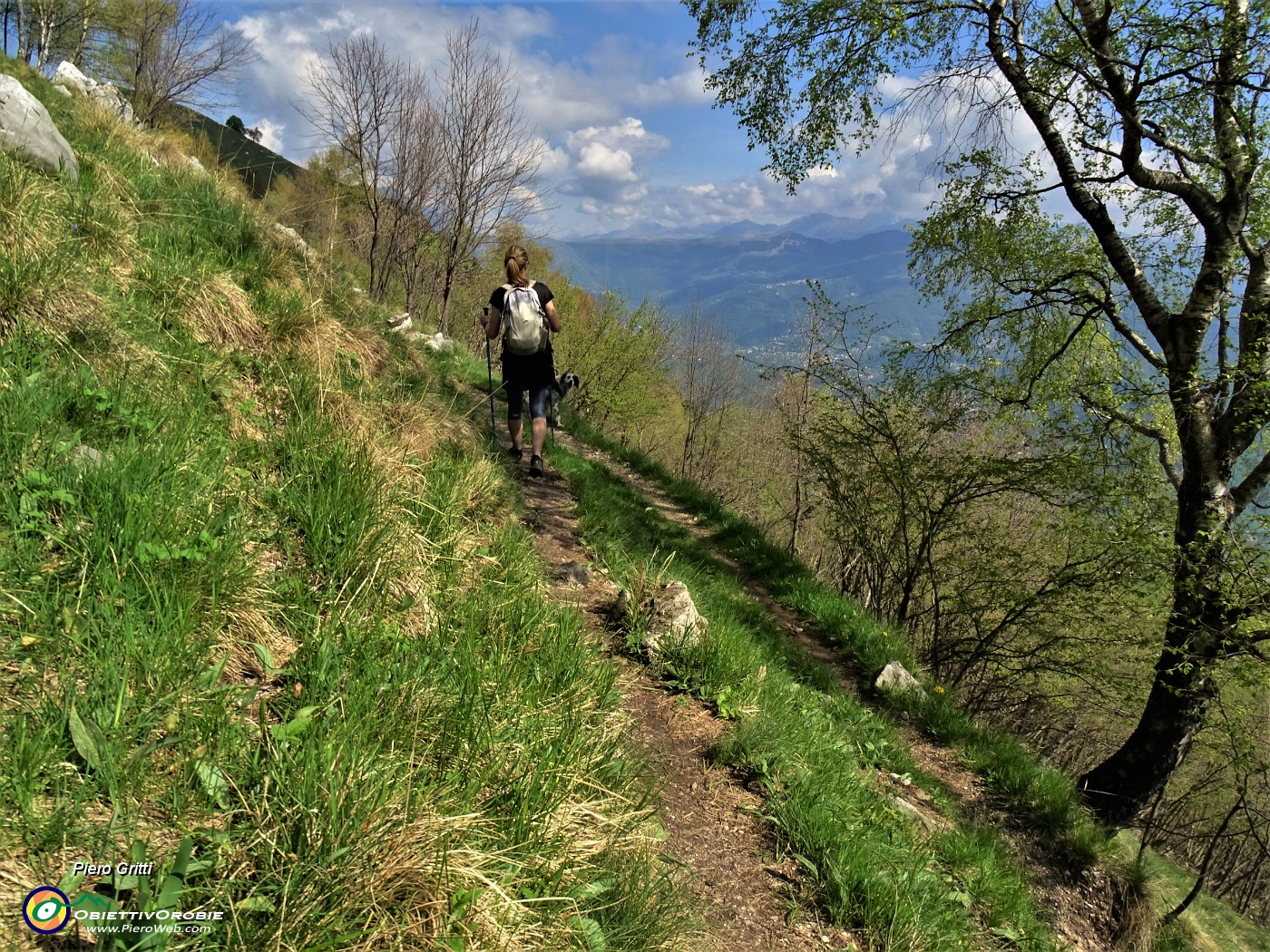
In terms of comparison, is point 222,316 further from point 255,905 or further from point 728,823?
point 728,823

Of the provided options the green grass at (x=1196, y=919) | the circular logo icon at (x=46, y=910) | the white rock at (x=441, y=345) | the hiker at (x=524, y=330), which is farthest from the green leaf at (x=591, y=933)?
the white rock at (x=441, y=345)

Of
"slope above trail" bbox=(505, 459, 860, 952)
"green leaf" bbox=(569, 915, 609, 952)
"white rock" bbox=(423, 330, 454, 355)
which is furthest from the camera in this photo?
"white rock" bbox=(423, 330, 454, 355)

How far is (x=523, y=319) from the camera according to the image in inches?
221

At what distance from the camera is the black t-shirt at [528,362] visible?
18.9ft

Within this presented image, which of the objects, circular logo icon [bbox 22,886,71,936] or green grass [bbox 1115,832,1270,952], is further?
green grass [bbox 1115,832,1270,952]

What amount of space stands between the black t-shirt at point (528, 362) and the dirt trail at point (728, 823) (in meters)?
1.13

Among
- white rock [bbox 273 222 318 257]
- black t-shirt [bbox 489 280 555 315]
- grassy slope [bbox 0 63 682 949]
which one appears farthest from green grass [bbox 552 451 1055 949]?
white rock [bbox 273 222 318 257]

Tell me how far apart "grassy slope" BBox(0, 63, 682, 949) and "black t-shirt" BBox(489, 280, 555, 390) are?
2.32 metres

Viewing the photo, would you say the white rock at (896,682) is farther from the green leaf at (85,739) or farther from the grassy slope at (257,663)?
the green leaf at (85,739)

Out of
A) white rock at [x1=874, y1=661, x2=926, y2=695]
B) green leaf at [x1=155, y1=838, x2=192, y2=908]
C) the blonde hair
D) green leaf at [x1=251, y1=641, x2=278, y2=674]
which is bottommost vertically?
white rock at [x1=874, y1=661, x2=926, y2=695]

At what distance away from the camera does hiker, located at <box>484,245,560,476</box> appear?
18.5 feet

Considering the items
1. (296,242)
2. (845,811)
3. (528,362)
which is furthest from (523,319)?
(845,811)

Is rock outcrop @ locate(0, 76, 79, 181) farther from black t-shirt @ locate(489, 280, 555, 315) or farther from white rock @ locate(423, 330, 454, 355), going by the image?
white rock @ locate(423, 330, 454, 355)

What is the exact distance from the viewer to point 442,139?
56.6 feet
